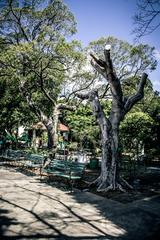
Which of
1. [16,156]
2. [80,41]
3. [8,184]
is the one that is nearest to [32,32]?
[80,41]

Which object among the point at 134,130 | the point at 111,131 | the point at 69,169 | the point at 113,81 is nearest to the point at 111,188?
the point at 69,169

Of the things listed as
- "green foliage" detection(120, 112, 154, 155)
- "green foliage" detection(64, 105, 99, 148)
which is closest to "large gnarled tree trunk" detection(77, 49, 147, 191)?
"green foliage" detection(120, 112, 154, 155)

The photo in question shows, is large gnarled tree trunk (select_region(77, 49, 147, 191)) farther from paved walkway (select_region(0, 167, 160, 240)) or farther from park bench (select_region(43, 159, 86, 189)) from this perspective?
paved walkway (select_region(0, 167, 160, 240))

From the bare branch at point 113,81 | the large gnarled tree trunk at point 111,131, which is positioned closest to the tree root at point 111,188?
the large gnarled tree trunk at point 111,131

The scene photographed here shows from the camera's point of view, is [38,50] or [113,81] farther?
[38,50]

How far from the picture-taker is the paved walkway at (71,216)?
578 cm

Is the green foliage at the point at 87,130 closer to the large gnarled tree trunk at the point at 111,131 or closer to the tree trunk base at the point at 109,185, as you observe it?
the large gnarled tree trunk at the point at 111,131

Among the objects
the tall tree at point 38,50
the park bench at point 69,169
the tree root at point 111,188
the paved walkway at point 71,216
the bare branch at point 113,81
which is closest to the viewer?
the paved walkway at point 71,216

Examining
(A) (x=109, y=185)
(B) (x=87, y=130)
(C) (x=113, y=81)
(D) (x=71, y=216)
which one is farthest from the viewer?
(B) (x=87, y=130)

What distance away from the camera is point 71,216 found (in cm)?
694

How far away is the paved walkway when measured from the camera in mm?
5781

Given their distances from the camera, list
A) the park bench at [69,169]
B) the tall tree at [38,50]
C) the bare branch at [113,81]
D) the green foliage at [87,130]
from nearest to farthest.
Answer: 1. the park bench at [69,169]
2. the bare branch at [113,81]
3. the tall tree at [38,50]
4. the green foliage at [87,130]

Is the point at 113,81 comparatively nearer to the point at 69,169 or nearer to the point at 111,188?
the point at 69,169

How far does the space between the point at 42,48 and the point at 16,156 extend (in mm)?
6943
